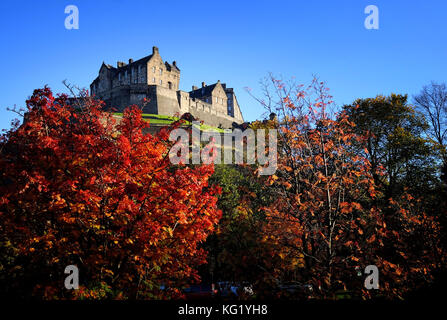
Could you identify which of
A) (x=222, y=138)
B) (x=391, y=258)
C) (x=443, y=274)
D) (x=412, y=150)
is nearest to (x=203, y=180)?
(x=443, y=274)

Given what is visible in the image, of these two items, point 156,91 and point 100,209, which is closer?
point 100,209

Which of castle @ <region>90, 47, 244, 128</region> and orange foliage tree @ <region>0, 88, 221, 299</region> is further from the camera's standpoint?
castle @ <region>90, 47, 244, 128</region>

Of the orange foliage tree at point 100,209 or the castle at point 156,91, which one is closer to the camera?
the orange foliage tree at point 100,209

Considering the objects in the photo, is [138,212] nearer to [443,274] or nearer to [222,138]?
[443,274]

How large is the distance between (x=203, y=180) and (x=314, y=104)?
5.07m

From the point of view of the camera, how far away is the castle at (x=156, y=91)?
75625 millimetres

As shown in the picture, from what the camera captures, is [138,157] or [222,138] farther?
[222,138]

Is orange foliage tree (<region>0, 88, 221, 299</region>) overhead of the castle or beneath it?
beneath

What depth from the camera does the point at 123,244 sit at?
8367 mm

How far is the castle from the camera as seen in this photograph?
75625mm

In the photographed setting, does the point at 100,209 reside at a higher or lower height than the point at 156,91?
lower

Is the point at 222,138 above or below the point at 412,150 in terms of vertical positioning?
above

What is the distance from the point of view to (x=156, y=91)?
75.7 m
